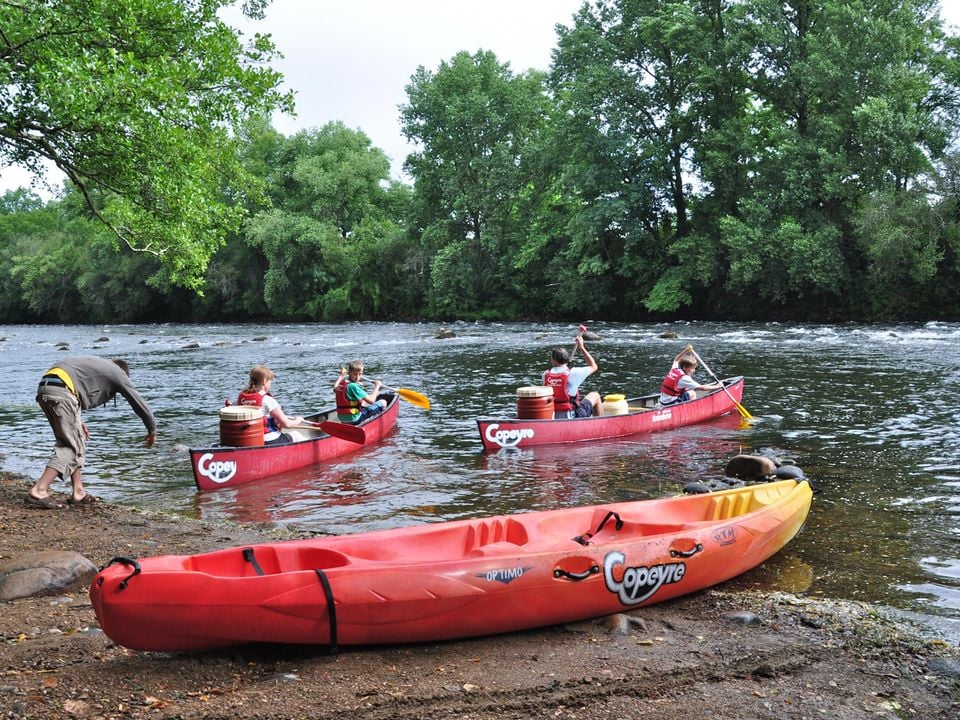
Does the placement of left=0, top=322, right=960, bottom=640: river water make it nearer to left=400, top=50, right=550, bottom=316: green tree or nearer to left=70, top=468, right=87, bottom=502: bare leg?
left=70, top=468, right=87, bottom=502: bare leg

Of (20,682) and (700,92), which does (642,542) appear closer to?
(20,682)

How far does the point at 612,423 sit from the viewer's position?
38.7 feet

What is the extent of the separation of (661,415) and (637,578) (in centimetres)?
769

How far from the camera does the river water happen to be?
6.46 m

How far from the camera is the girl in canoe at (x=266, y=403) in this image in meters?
9.50

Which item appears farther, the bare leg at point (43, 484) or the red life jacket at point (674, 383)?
the red life jacket at point (674, 383)

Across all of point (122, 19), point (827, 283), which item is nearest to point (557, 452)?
point (122, 19)

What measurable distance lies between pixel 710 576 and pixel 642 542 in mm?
673

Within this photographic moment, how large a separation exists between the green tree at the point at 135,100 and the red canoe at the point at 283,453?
336cm

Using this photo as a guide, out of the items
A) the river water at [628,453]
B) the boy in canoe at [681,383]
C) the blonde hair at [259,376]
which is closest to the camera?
the river water at [628,453]

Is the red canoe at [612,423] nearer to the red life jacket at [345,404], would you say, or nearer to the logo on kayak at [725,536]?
the red life jacket at [345,404]

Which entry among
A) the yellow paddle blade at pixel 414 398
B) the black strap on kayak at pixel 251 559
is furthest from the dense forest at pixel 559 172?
the black strap on kayak at pixel 251 559

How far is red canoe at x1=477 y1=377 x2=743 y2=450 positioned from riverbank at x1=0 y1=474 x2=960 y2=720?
18.9 ft

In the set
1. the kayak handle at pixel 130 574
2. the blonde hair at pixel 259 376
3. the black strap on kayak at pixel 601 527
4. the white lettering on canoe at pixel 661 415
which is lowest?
the white lettering on canoe at pixel 661 415
